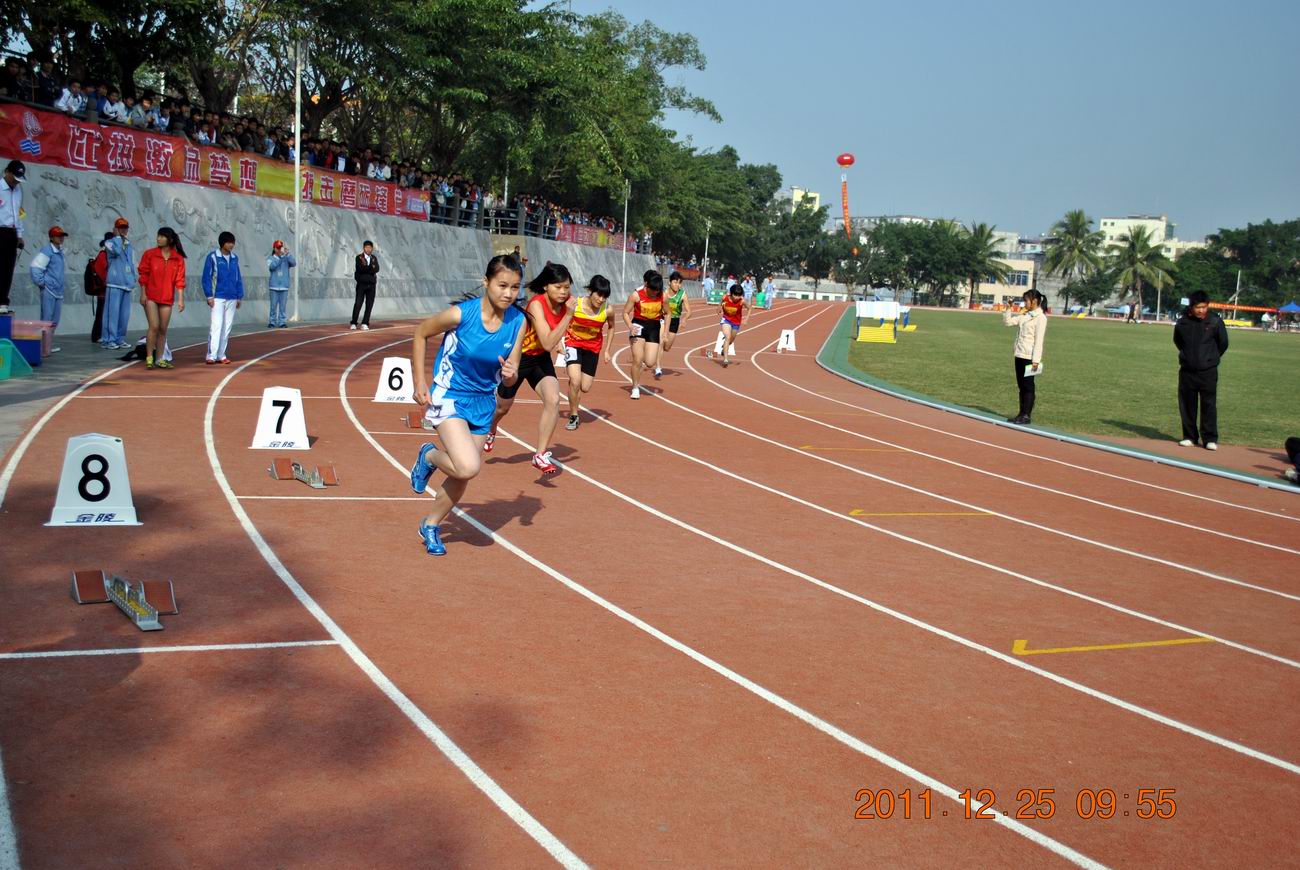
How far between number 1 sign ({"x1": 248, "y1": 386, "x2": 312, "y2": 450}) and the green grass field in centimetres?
1123

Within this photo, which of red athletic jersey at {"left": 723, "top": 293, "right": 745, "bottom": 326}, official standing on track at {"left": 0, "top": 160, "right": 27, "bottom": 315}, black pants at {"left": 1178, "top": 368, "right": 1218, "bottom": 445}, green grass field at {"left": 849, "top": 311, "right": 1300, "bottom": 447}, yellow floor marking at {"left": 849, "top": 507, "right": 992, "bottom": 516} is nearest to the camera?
yellow floor marking at {"left": 849, "top": 507, "right": 992, "bottom": 516}

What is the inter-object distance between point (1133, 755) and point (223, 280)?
13548 mm

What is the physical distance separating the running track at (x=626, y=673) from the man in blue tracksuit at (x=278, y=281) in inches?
505

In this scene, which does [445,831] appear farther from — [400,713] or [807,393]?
[807,393]

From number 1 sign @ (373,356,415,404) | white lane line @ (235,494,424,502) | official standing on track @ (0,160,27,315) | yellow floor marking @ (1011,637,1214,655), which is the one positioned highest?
official standing on track @ (0,160,27,315)

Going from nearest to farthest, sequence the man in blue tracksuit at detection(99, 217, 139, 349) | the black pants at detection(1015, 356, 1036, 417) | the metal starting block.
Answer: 1. the metal starting block
2. the black pants at detection(1015, 356, 1036, 417)
3. the man in blue tracksuit at detection(99, 217, 139, 349)

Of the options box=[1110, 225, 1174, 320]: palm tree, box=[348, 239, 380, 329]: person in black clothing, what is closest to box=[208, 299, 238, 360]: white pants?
box=[348, 239, 380, 329]: person in black clothing

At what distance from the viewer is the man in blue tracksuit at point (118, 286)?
54.0 ft

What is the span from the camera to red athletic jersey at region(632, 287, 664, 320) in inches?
636

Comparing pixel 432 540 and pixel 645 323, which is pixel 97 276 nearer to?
pixel 645 323

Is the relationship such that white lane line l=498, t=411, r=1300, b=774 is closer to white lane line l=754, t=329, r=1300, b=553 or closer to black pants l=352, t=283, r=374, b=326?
white lane line l=754, t=329, r=1300, b=553

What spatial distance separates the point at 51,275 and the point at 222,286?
320cm

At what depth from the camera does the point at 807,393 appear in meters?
19.9

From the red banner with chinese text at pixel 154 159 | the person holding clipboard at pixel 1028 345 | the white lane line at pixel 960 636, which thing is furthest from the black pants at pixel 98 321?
the person holding clipboard at pixel 1028 345
